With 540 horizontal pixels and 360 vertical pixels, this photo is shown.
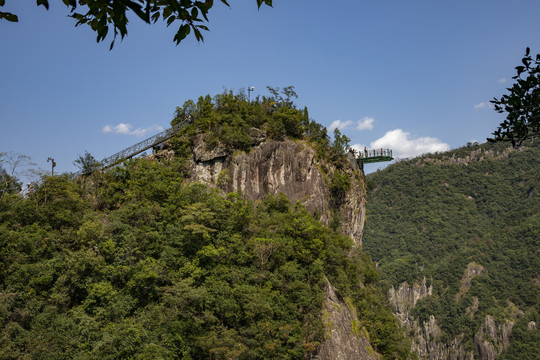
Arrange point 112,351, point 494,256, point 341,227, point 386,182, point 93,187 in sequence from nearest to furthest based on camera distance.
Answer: point 112,351
point 93,187
point 341,227
point 494,256
point 386,182

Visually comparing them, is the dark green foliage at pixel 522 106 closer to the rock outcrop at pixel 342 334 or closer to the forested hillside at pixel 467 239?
the rock outcrop at pixel 342 334

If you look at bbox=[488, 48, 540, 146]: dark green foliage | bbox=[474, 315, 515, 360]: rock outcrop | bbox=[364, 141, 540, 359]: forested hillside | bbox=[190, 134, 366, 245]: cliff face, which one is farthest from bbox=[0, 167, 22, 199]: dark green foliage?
bbox=[474, 315, 515, 360]: rock outcrop

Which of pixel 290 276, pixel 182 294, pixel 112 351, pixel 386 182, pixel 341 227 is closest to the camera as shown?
pixel 112 351

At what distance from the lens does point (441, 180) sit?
15112 centimetres

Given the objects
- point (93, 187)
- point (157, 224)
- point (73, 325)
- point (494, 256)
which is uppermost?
point (93, 187)

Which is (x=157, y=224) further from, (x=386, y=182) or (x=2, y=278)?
(x=386, y=182)

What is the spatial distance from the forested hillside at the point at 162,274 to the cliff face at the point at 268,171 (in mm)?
1911

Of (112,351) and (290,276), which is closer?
(112,351)

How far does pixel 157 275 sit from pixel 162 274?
1.94 ft

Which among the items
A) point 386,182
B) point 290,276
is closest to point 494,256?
point 386,182

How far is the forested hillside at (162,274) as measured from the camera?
17.4 metres

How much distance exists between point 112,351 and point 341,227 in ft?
70.7

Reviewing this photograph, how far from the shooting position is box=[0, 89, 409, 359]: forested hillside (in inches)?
685

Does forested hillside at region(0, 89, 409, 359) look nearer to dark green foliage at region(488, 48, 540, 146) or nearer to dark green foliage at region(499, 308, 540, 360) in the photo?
dark green foliage at region(488, 48, 540, 146)
